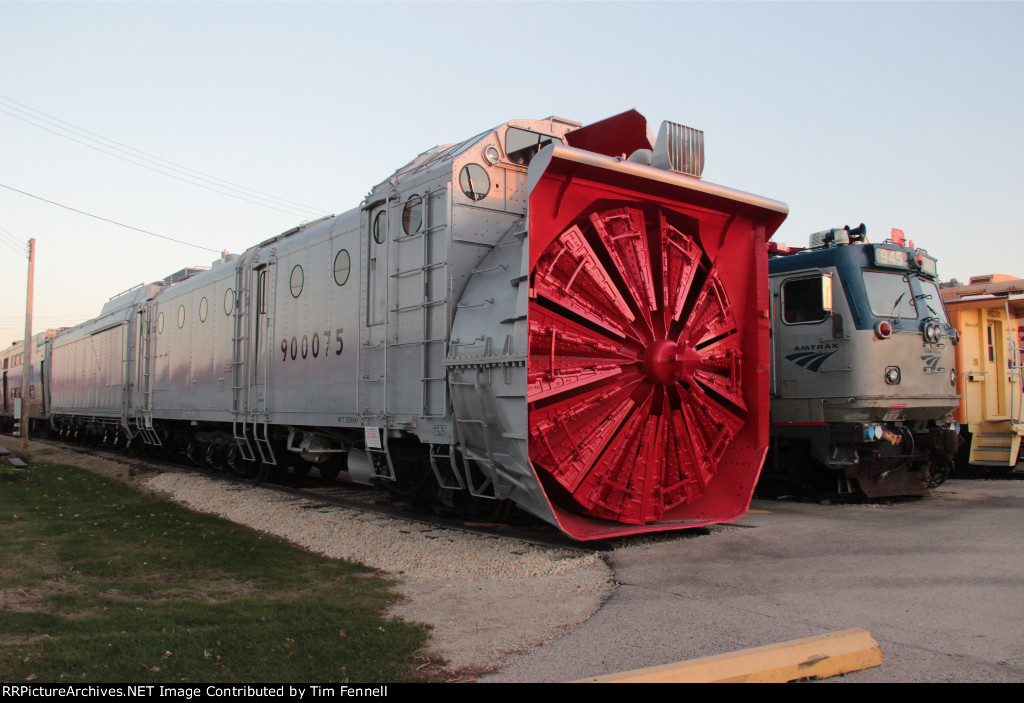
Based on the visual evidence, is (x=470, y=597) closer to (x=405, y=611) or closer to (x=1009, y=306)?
(x=405, y=611)

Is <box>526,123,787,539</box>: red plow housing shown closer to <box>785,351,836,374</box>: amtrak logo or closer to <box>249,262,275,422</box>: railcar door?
<box>785,351,836,374</box>: amtrak logo

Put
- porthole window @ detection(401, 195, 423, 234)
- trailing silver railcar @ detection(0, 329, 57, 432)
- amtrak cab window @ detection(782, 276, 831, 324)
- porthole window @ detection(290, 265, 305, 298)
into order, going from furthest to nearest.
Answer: trailing silver railcar @ detection(0, 329, 57, 432) → porthole window @ detection(290, 265, 305, 298) → amtrak cab window @ detection(782, 276, 831, 324) → porthole window @ detection(401, 195, 423, 234)

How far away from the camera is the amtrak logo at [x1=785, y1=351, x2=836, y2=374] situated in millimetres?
9977

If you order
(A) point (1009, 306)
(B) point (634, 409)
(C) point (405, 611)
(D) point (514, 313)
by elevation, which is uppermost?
(A) point (1009, 306)

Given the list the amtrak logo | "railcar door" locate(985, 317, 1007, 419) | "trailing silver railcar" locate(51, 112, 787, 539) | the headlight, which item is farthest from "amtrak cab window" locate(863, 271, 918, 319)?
"railcar door" locate(985, 317, 1007, 419)

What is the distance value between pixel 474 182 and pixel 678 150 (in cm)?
211

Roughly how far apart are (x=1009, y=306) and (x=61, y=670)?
14.4 metres

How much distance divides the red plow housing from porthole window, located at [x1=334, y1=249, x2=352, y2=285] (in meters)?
4.01

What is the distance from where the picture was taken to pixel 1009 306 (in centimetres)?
1293

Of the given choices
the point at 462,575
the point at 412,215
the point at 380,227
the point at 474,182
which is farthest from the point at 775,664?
the point at 380,227

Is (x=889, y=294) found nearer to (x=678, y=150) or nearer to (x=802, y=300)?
(x=802, y=300)

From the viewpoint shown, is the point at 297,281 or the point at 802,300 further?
the point at 297,281

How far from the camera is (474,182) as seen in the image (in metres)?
7.84

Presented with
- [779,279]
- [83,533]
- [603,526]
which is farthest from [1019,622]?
[83,533]
